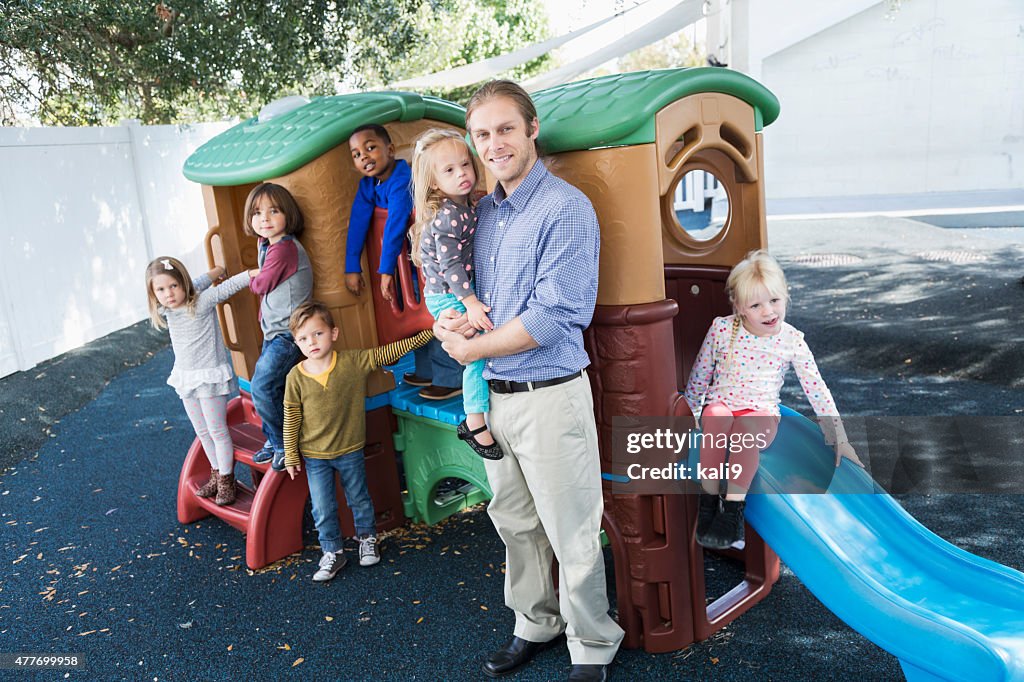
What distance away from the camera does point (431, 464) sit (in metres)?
4.19

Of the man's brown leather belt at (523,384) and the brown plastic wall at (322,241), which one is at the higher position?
the brown plastic wall at (322,241)

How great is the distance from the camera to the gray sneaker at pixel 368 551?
3.93 metres

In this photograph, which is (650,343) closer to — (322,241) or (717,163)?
(717,163)

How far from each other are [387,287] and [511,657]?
1848 millimetres

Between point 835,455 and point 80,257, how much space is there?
26.7 ft

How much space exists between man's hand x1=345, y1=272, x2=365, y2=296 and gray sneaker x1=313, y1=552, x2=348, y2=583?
1.29 m

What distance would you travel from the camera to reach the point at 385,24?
27.2ft

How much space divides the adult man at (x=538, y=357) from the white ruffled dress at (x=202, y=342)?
1.90m

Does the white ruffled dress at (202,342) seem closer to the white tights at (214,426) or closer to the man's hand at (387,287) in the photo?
the white tights at (214,426)

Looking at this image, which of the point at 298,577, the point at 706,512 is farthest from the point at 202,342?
the point at 706,512

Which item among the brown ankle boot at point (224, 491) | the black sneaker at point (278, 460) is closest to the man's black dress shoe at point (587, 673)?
A: the black sneaker at point (278, 460)

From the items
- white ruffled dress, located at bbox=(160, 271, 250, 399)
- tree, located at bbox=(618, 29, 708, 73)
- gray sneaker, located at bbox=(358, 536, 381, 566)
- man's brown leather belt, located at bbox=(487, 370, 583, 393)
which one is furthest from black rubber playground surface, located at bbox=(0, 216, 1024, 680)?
tree, located at bbox=(618, 29, 708, 73)

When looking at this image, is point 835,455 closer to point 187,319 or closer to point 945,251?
point 187,319

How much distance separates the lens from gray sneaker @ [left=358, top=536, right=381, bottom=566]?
12.9 feet
